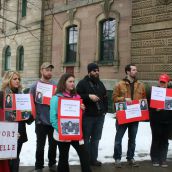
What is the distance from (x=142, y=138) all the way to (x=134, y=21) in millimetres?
6725

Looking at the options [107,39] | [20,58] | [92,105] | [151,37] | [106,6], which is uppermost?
[106,6]

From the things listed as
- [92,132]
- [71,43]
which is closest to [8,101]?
[92,132]

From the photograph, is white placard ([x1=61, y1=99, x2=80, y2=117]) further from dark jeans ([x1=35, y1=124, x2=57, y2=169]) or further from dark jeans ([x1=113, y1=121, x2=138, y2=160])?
dark jeans ([x1=113, y1=121, x2=138, y2=160])

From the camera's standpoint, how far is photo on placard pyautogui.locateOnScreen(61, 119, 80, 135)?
5.49 metres

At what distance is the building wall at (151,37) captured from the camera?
14.1m

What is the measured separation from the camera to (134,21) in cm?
1542

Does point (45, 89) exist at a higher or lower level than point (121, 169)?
higher

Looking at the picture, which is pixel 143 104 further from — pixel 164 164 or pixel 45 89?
pixel 45 89

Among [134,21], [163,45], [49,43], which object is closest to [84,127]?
[163,45]

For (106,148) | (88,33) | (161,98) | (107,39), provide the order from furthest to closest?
(88,33), (107,39), (106,148), (161,98)

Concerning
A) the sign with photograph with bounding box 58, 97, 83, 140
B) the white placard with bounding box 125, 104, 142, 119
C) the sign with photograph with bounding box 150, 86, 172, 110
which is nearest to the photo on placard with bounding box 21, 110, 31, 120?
the sign with photograph with bounding box 58, 97, 83, 140

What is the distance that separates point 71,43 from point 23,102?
14.4 m

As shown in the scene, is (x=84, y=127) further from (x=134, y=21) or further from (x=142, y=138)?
(x=134, y=21)

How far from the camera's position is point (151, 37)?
580 inches
